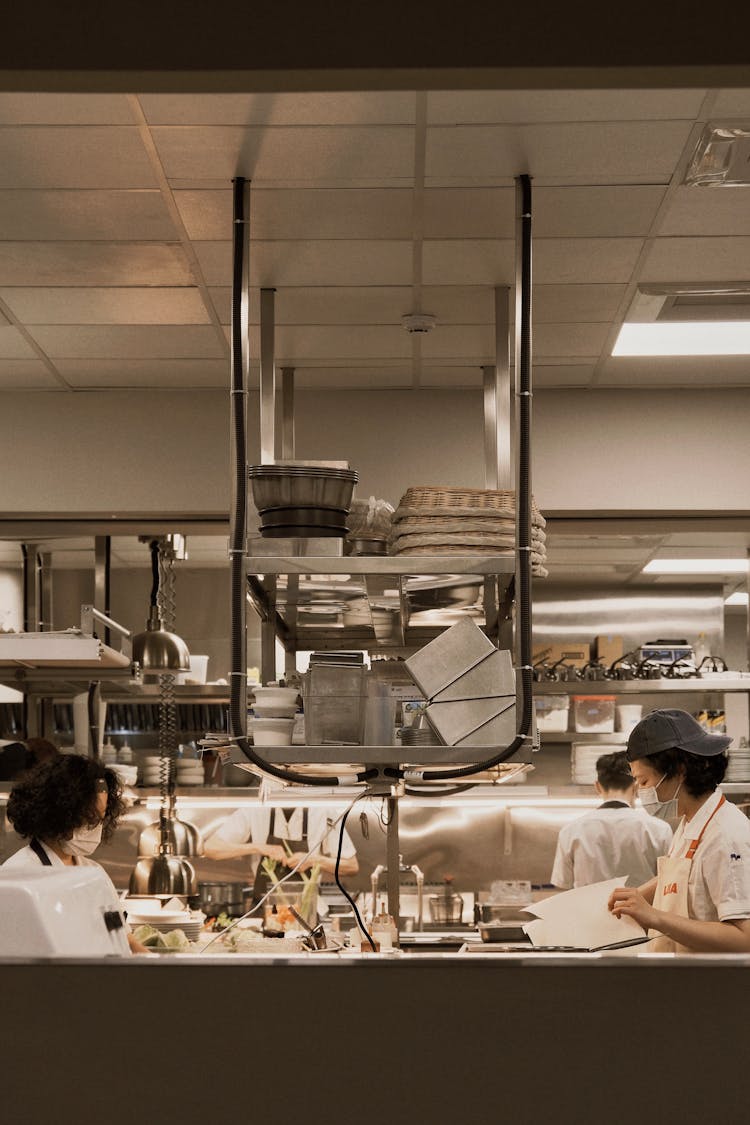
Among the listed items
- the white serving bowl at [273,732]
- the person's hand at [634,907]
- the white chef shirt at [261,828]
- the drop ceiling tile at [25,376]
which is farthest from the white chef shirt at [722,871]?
the white chef shirt at [261,828]

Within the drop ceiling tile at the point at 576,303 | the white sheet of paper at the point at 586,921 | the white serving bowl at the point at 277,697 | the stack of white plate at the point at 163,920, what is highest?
the drop ceiling tile at the point at 576,303

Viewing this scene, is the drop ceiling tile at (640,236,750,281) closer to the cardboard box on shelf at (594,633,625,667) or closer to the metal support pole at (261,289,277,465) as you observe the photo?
the metal support pole at (261,289,277,465)

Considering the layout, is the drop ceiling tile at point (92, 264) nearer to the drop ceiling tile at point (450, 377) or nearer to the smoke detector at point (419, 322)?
the smoke detector at point (419, 322)

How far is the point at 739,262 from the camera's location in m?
4.32

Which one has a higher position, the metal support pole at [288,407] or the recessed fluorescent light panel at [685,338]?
the recessed fluorescent light panel at [685,338]

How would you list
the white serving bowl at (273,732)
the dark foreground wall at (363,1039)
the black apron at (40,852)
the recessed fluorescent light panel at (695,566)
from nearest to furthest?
the dark foreground wall at (363,1039)
the white serving bowl at (273,732)
the black apron at (40,852)
the recessed fluorescent light panel at (695,566)

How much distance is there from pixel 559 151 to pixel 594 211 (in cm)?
39

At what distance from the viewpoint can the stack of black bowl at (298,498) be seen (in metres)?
3.65

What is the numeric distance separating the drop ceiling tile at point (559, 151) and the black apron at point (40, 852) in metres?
2.19

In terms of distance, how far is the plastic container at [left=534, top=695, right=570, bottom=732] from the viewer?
7656 millimetres

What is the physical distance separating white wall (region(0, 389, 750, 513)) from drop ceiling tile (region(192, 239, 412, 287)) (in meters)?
1.24

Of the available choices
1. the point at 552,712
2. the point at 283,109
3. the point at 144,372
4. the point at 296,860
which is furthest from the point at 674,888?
the point at 552,712

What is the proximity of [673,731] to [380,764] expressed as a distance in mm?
832

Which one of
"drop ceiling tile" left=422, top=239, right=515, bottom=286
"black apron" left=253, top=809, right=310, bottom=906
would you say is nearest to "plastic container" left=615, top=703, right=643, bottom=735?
"black apron" left=253, top=809, right=310, bottom=906
